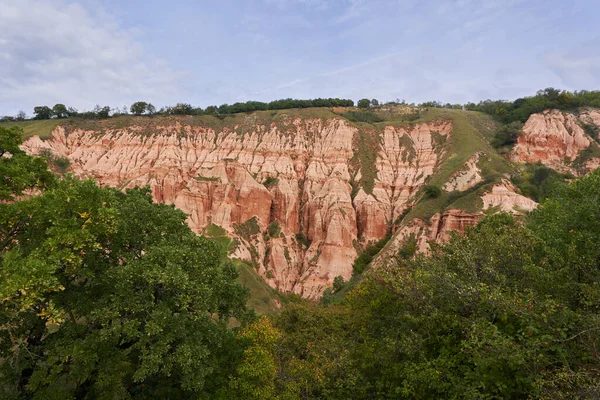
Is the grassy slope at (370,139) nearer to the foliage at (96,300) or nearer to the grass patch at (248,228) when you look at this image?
the grass patch at (248,228)

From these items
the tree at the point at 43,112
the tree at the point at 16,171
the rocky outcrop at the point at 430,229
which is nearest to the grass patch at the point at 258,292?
the rocky outcrop at the point at 430,229

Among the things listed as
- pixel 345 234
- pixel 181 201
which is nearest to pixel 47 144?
pixel 181 201

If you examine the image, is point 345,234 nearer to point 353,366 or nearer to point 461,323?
point 353,366

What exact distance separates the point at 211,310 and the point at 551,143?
69699 millimetres

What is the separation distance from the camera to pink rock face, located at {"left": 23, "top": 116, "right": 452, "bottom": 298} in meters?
52.1

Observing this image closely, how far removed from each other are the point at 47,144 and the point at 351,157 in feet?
195

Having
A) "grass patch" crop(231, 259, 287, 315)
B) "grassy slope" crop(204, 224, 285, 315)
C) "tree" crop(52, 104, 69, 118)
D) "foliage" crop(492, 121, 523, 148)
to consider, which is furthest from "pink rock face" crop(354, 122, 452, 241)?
"tree" crop(52, 104, 69, 118)

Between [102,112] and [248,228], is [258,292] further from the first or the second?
[102,112]

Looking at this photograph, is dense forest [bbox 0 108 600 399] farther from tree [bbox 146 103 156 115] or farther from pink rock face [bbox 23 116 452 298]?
tree [bbox 146 103 156 115]

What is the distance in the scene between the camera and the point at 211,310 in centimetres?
A: 1208

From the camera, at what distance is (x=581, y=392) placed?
564cm

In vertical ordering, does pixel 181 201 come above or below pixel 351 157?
below

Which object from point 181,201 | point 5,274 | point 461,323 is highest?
point 5,274

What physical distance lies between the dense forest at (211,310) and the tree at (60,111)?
8688 cm
